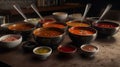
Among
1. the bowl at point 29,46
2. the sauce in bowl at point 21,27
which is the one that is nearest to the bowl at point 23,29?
the sauce in bowl at point 21,27

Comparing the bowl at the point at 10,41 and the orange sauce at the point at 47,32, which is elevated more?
the orange sauce at the point at 47,32

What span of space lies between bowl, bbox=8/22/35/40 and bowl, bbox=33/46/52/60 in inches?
10.1

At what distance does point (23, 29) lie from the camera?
5.24 ft

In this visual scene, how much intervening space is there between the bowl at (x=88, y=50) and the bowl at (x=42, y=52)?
25 cm

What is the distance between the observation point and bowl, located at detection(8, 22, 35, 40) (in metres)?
1.54

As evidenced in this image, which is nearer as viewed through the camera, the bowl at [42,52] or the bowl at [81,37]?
the bowl at [42,52]

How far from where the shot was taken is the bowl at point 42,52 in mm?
1246

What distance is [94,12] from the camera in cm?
322

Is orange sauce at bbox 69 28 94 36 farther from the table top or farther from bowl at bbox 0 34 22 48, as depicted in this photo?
bowl at bbox 0 34 22 48

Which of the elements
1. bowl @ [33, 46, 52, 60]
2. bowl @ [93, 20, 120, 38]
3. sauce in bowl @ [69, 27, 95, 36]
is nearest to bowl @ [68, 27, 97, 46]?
sauce in bowl @ [69, 27, 95, 36]

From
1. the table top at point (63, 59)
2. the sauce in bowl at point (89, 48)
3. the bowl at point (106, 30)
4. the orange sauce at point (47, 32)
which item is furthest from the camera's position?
the bowl at point (106, 30)

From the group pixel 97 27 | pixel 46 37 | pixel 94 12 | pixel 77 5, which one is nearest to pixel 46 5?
pixel 77 5

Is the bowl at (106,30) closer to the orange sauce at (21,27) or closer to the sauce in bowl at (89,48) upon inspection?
the sauce in bowl at (89,48)

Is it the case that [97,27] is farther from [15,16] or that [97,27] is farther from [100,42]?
[15,16]
